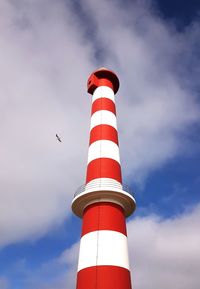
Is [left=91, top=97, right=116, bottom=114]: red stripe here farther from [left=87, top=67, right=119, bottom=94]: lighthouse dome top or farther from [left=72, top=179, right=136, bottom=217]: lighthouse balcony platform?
[left=72, top=179, right=136, bottom=217]: lighthouse balcony platform

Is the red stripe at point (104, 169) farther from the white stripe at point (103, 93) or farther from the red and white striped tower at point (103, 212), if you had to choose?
the white stripe at point (103, 93)

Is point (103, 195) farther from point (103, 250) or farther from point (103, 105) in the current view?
point (103, 105)

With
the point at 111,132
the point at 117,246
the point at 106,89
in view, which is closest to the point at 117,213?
the point at 117,246

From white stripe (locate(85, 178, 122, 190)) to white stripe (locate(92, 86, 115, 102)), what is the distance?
20.2ft

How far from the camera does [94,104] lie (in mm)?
17656

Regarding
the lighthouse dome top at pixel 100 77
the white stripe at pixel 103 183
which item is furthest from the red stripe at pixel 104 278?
the lighthouse dome top at pixel 100 77

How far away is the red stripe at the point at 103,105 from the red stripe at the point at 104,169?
3.77 m

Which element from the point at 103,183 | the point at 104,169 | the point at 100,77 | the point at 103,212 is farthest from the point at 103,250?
the point at 100,77

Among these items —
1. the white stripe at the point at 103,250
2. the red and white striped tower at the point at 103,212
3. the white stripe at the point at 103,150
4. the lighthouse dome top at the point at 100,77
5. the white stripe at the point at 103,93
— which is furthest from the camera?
the lighthouse dome top at the point at 100,77

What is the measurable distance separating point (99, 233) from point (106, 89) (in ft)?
31.2

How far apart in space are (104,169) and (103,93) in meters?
5.83

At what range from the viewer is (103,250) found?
1144cm

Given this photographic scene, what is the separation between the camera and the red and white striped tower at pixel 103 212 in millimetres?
11086

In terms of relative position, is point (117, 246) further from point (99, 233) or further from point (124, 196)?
point (124, 196)
